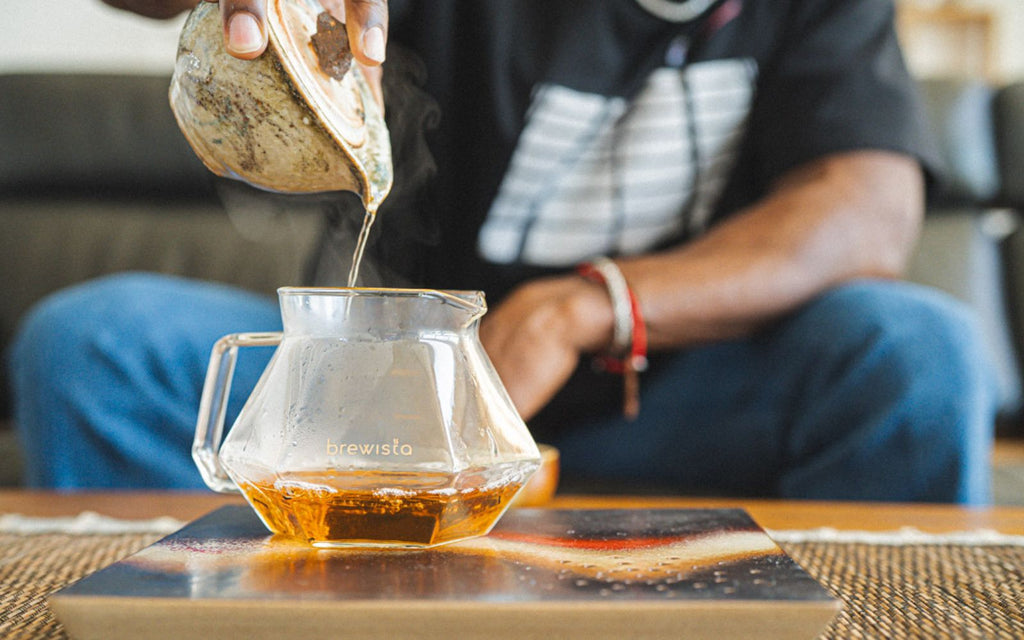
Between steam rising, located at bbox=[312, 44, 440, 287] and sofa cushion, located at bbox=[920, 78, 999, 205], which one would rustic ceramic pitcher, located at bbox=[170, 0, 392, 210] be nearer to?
steam rising, located at bbox=[312, 44, 440, 287]

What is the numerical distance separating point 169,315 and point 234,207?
681 millimetres

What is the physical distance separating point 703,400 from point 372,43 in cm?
70

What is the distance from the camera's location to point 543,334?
2.66 ft

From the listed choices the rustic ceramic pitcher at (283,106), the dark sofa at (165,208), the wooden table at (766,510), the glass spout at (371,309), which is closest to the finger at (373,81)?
the rustic ceramic pitcher at (283,106)

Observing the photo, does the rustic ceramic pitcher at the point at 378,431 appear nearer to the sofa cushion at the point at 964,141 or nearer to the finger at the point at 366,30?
the finger at the point at 366,30

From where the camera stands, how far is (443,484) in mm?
365

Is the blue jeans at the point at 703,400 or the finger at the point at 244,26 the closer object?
the finger at the point at 244,26

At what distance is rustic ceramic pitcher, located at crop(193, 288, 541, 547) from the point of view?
37cm

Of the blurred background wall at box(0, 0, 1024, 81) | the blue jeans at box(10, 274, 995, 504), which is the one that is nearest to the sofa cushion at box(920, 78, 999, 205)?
the blue jeans at box(10, 274, 995, 504)

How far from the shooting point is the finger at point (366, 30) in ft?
1.30

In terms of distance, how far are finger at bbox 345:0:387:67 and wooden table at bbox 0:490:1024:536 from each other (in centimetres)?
31

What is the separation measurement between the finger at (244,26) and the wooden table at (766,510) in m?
0.34

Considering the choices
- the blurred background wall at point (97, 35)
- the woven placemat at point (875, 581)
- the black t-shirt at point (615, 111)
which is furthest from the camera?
the blurred background wall at point (97, 35)

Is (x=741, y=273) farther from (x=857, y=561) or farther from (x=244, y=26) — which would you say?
(x=244, y=26)
